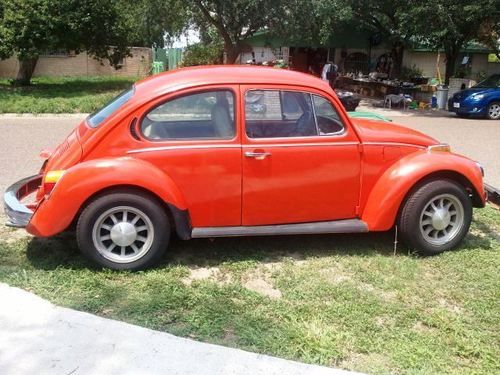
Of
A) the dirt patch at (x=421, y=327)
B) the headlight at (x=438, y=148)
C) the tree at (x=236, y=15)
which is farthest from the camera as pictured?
the tree at (x=236, y=15)

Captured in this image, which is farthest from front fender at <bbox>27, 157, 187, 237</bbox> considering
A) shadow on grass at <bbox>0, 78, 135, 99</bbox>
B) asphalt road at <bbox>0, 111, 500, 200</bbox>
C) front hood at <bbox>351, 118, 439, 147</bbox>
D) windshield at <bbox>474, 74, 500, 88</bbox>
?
windshield at <bbox>474, 74, 500, 88</bbox>

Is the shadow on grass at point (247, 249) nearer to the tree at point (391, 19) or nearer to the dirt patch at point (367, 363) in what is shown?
the dirt patch at point (367, 363)

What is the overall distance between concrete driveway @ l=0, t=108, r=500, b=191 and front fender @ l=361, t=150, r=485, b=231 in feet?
11.7

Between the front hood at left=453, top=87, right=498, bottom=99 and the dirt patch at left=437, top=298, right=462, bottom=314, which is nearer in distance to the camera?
the dirt patch at left=437, top=298, right=462, bottom=314

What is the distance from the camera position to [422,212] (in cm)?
484

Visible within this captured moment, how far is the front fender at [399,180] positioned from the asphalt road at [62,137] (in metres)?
3.59

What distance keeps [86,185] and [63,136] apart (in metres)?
7.51

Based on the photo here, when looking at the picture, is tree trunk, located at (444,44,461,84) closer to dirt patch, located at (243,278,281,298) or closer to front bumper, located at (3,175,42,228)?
dirt patch, located at (243,278,281,298)

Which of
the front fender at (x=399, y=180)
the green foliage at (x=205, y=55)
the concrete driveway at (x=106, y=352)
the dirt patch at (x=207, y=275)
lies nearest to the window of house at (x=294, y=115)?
the front fender at (x=399, y=180)

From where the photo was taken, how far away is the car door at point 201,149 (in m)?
4.46

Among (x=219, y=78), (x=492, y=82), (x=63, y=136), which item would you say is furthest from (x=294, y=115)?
(x=492, y=82)

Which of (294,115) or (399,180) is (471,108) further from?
(294,115)

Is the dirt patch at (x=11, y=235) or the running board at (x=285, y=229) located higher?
the running board at (x=285, y=229)

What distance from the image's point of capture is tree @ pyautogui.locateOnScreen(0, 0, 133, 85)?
18.0 metres
